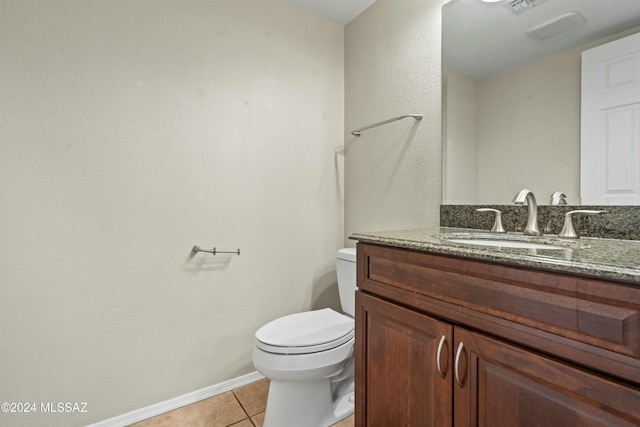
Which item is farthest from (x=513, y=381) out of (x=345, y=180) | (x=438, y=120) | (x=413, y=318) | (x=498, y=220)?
(x=345, y=180)

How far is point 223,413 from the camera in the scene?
1.54 meters

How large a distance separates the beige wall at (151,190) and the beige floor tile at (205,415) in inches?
3.7

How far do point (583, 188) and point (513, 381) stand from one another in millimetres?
794

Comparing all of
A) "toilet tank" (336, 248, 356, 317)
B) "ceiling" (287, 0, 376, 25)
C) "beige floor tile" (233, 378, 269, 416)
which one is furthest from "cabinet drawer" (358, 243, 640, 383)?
"ceiling" (287, 0, 376, 25)

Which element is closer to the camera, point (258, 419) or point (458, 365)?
point (458, 365)

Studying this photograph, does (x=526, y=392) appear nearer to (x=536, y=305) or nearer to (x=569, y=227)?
(x=536, y=305)

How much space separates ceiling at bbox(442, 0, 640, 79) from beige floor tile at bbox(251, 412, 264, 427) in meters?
1.93

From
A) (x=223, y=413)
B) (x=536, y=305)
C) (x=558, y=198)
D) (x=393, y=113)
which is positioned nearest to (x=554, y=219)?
(x=558, y=198)

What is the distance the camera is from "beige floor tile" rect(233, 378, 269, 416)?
5.17 ft

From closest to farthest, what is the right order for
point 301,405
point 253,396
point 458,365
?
1. point 458,365
2. point 301,405
3. point 253,396

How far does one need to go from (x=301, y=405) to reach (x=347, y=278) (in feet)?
2.14

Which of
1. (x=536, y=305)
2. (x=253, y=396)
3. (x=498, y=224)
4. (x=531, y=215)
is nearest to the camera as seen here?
(x=536, y=305)

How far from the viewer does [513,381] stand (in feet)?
2.30

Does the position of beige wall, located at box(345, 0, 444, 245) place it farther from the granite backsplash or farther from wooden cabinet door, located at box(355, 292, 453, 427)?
wooden cabinet door, located at box(355, 292, 453, 427)
